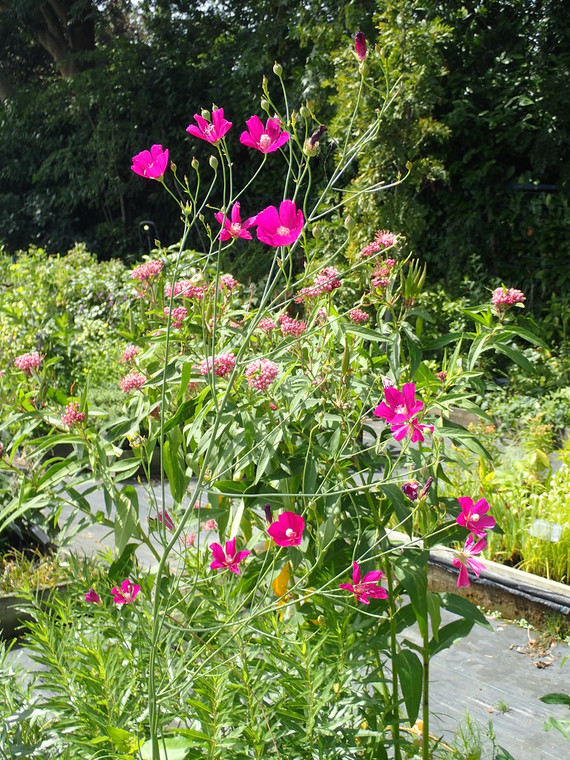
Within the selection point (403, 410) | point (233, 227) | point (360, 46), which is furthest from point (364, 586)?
point (360, 46)

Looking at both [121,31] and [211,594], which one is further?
[121,31]

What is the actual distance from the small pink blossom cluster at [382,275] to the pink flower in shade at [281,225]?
0.57 m

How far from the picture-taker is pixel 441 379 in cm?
179

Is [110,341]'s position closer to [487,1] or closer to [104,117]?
[487,1]

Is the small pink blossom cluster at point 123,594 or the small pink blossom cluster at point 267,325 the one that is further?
the small pink blossom cluster at point 267,325

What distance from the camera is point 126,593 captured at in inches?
55.9

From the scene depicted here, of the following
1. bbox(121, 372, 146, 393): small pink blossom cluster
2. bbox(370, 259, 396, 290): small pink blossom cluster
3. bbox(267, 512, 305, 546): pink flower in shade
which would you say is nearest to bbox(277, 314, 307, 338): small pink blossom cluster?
bbox(370, 259, 396, 290): small pink blossom cluster

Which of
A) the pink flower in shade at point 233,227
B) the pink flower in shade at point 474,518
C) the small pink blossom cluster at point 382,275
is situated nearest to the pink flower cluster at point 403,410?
the pink flower in shade at point 474,518

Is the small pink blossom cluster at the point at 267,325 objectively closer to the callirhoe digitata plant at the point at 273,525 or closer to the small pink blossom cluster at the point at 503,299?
the callirhoe digitata plant at the point at 273,525

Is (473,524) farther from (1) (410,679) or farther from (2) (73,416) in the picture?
(2) (73,416)

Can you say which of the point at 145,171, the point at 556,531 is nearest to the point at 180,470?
the point at 145,171

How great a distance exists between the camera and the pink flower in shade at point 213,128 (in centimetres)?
133

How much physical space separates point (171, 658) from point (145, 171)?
926 millimetres

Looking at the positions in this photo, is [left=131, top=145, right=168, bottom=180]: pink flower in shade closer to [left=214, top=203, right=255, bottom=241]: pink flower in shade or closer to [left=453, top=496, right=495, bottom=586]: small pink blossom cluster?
[left=214, top=203, right=255, bottom=241]: pink flower in shade
